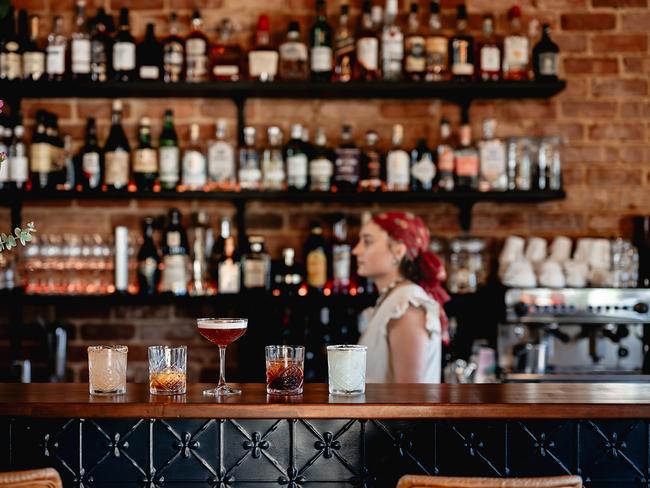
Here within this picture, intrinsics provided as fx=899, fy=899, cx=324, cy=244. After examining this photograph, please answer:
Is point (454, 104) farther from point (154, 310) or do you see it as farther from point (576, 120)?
point (154, 310)

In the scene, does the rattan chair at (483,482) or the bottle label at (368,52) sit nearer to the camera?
the rattan chair at (483,482)

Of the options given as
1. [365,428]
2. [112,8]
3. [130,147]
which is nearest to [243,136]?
[130,147]

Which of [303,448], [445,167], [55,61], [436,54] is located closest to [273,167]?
[445,167]

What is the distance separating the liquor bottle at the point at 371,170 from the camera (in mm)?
3488

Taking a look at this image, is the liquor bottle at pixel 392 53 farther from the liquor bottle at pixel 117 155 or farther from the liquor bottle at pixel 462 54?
the liquor bottle at pixel 117 155

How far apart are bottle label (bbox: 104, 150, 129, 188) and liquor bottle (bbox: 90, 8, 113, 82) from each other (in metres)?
0.30

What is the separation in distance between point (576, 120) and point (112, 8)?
195 cm

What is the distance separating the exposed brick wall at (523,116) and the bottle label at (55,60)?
0.73 feet

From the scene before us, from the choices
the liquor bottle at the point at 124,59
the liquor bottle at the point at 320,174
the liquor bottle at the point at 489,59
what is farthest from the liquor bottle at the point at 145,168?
the liquor bottle at the point at 489,59

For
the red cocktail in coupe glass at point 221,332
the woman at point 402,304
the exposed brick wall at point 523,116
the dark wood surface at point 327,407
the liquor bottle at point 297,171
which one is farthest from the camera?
the exposed brick wall at point 523,116

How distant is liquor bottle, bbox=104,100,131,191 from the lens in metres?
3.49

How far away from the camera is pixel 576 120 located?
3705 millimetres

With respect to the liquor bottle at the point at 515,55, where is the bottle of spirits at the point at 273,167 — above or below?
below

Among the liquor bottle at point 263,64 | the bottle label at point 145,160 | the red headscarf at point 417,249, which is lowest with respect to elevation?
the red headscarf at point 417,249
